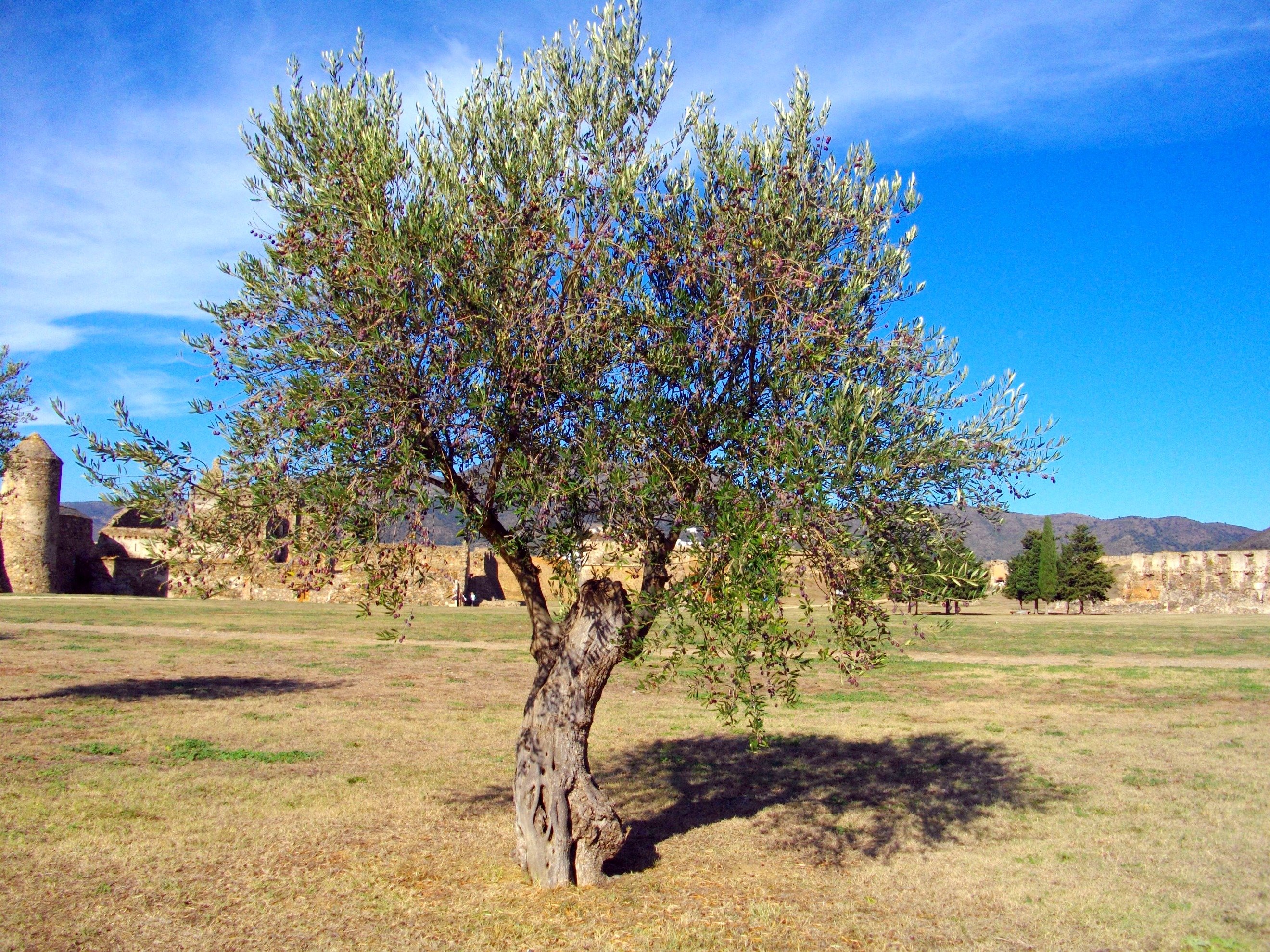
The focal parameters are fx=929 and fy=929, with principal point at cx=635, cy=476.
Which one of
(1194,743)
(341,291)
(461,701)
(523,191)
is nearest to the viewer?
(341,291)

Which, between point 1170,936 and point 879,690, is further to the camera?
point 879,690

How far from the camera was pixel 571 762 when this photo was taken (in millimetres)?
9297

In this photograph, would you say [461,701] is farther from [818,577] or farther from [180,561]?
[818,577]

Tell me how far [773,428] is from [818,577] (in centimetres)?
131

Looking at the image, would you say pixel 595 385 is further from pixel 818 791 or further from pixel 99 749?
pixel 99 749

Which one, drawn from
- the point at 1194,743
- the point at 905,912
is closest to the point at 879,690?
the point at 1194,743

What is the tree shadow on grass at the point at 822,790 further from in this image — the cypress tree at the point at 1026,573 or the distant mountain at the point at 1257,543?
the distant mountain at the point at 1257,543

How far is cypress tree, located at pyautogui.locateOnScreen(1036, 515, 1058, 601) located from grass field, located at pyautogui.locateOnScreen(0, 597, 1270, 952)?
41.1 meters

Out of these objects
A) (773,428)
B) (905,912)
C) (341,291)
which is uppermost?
(341,291)

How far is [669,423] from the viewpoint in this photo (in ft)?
27.6

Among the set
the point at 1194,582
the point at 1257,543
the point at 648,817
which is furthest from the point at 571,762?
the point at 1257,543

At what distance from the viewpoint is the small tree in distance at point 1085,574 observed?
59.6m

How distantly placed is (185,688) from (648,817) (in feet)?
42.7

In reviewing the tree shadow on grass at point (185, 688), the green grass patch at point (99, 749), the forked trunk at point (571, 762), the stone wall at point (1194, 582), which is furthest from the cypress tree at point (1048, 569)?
the green grass patch at point (99, 749)
